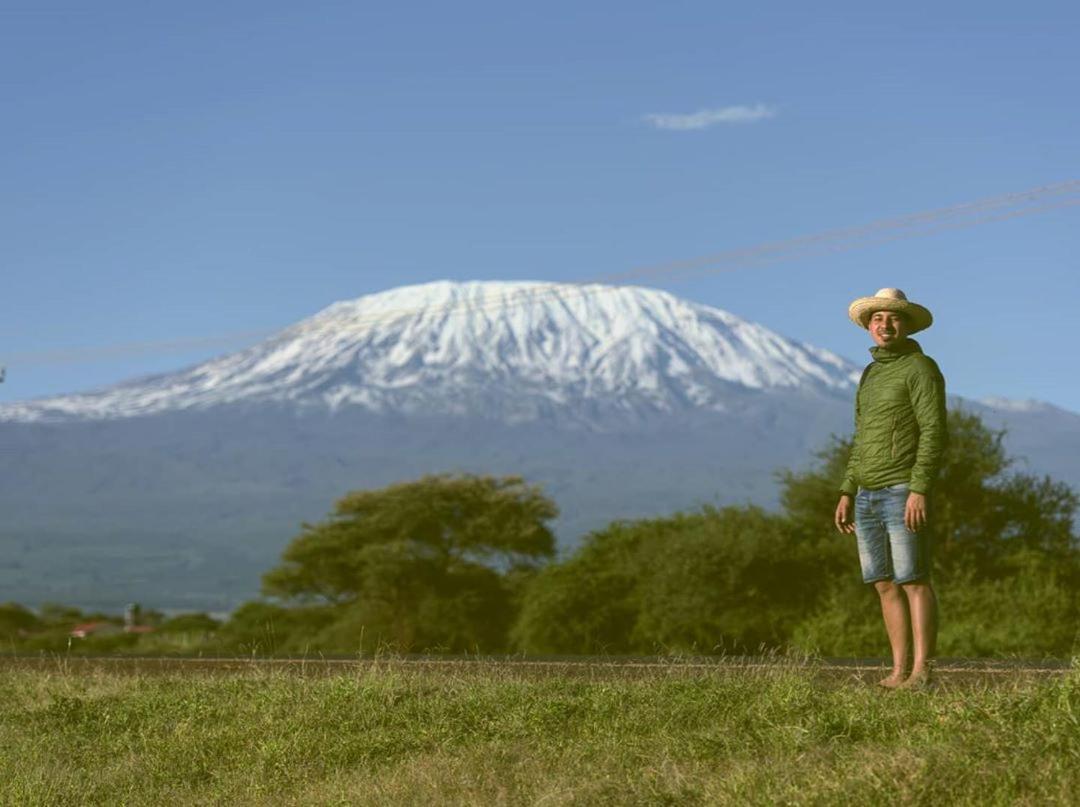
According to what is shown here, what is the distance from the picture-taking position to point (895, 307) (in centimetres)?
1109

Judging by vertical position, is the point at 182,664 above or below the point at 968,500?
below

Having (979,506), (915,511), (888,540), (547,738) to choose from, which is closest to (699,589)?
(979,506)

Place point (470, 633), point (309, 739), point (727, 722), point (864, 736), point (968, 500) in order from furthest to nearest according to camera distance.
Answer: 1. point (470, 633)
2. point (968, 500)
3. point (309, 739)
4. point (727, 722)
5. point (864, 736)

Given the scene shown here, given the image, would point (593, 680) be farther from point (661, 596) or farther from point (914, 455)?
point (661, 596)

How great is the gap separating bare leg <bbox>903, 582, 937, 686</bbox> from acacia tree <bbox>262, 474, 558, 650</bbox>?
1570 inches

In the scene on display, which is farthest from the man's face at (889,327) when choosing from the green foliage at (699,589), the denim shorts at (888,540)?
the green foliage at (699,589)

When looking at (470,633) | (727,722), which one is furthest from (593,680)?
(470,633)

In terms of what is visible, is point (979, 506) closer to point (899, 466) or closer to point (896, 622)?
point (896, 622)

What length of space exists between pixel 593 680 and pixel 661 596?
1032 inches

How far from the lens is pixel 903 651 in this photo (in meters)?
11.1

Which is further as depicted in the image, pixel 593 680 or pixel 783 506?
pixel 783 506

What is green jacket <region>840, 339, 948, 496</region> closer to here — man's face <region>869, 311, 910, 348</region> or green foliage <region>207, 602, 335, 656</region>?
man's face <region>869, 311, 910, 348</region>

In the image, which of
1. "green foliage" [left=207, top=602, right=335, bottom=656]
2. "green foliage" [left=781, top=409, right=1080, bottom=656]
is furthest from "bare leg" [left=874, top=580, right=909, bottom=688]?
"green foliage" [left=207, top=602, right=335, bottom=656]

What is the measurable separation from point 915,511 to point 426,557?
52012mm
